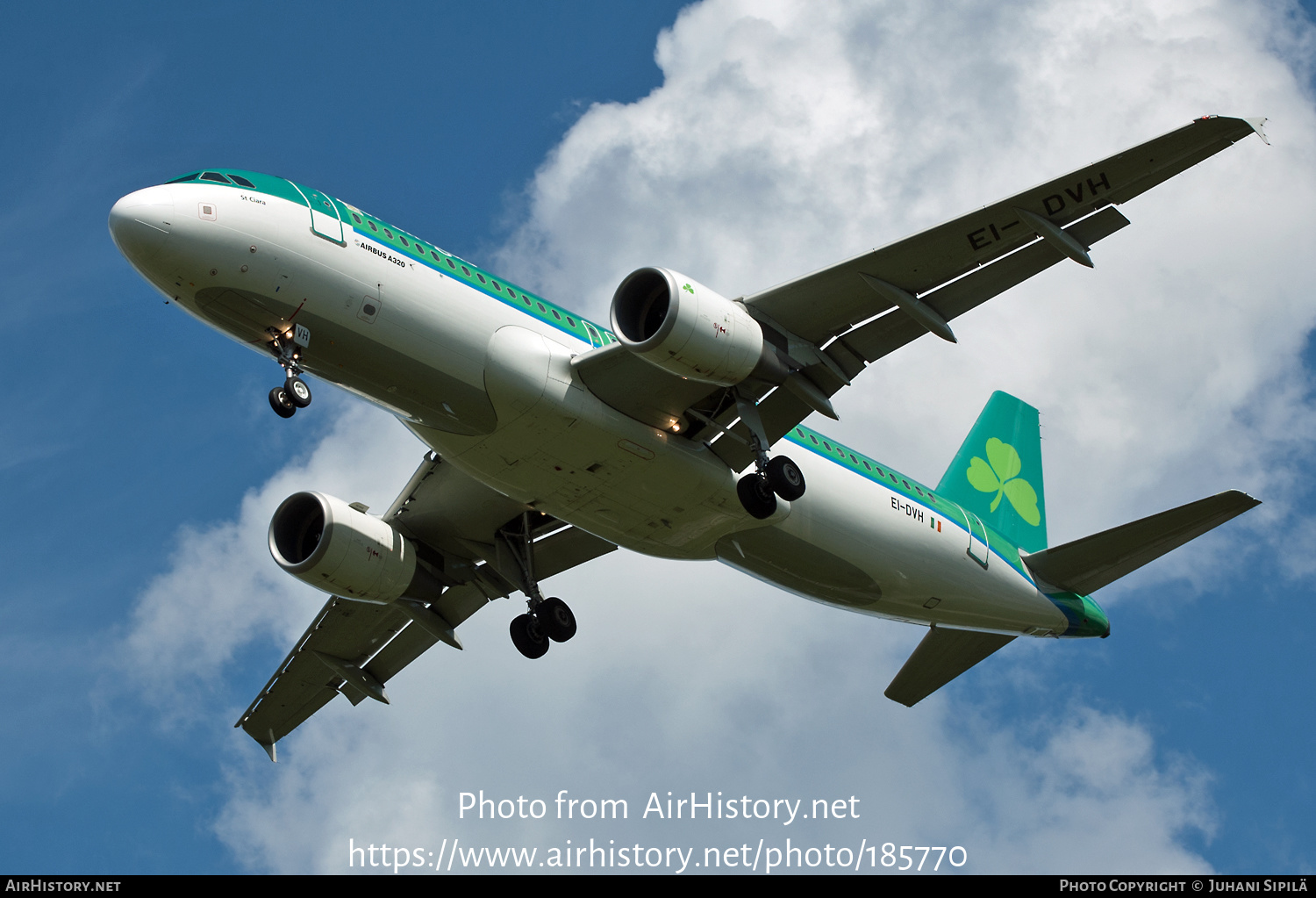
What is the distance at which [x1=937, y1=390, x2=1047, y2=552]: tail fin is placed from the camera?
1233 inches

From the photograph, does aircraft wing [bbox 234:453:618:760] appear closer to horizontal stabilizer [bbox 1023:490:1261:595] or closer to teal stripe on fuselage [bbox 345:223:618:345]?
teal stripe on fuselage [bbox 345:223:618:345]

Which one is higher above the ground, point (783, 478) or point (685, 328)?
point (685, 328)

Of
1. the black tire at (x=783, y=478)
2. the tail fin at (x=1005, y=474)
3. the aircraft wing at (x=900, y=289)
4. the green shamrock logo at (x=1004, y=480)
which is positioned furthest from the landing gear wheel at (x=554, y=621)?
the green shamrock logo at (x=1004, y=480)

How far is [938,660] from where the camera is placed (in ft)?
101

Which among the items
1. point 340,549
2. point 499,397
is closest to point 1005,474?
point 499,397

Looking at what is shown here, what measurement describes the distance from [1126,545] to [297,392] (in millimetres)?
16506

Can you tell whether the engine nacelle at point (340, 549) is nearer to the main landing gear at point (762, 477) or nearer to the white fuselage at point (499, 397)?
the white fuselage at point (499, 397)

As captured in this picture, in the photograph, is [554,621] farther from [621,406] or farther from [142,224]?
[142,224]

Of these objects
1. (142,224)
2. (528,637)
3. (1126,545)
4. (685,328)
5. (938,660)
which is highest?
(142,224)

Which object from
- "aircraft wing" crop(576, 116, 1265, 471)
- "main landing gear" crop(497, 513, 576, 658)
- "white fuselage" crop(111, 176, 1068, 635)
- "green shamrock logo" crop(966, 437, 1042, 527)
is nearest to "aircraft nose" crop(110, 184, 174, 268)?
"white fuselage" crop(111, 176, 1068, 635)

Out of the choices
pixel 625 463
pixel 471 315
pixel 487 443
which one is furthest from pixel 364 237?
pixel 625 463

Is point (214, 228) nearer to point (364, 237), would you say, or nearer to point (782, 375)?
point (364, 237)

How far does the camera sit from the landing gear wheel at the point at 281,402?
840 inches

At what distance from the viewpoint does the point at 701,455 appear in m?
24.4
